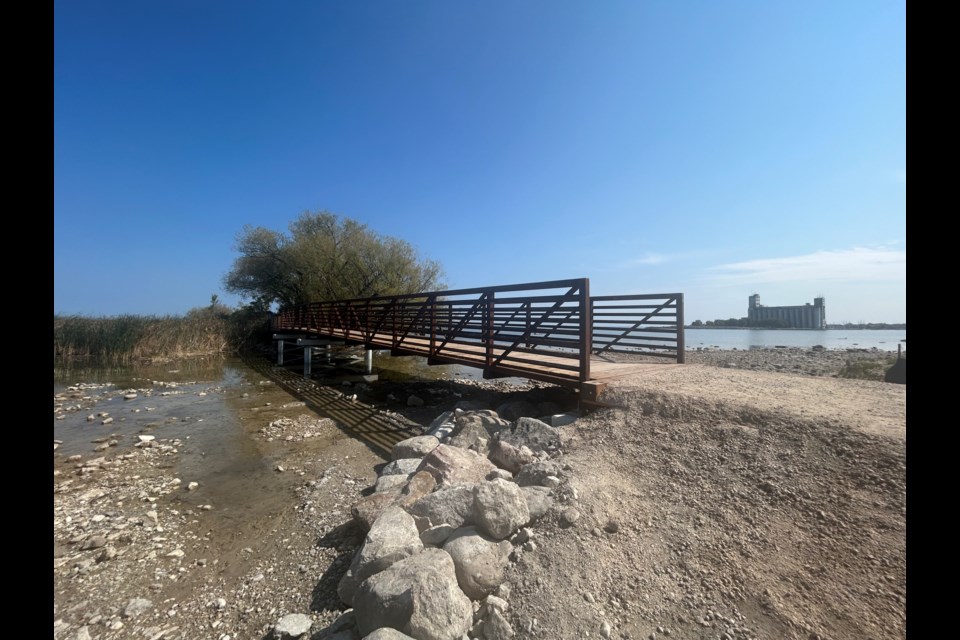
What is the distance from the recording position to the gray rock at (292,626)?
225 cm

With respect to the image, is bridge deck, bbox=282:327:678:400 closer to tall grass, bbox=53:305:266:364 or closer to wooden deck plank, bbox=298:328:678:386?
wooden deck plank, bbox=298:328:678:386

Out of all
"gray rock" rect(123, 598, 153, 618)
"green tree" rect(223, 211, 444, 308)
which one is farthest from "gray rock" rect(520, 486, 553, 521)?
"green tree" rect(223, 211, 444, 308)

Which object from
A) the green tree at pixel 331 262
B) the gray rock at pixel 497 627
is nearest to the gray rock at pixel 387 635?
Result: the gray rock at pixel 497 627

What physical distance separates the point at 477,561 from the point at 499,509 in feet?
1.27

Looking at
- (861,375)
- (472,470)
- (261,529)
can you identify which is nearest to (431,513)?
(472,470)

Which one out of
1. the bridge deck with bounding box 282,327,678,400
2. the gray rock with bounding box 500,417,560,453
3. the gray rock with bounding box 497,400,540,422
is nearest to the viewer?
the gray rock with bounding box 500,417,560,453

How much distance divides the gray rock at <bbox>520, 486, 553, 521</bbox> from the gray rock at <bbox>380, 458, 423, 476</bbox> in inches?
70.5

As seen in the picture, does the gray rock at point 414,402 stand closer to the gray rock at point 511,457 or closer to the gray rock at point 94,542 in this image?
the gray rock at point 511,457

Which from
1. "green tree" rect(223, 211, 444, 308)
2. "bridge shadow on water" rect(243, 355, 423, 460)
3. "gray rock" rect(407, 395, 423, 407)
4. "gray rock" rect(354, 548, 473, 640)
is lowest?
"bridge shadow on water" rect(243, 355, 423, 460)

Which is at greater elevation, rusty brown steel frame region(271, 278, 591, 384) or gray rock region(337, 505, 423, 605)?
rusty brown steel frame region(271, 278, 591, 384)

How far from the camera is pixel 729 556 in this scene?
2213 mm

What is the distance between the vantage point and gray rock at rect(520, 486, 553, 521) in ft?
9.16
